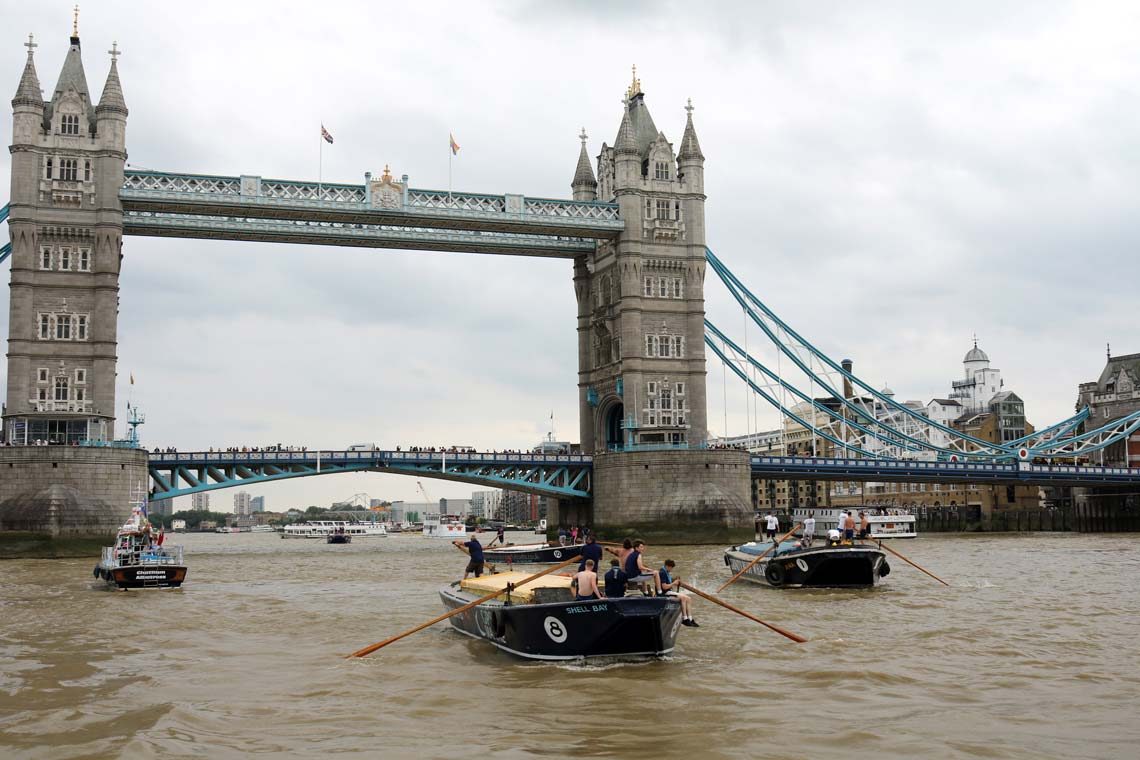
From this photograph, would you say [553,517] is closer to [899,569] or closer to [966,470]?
[966,470]

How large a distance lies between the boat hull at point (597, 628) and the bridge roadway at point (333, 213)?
49.7 meters

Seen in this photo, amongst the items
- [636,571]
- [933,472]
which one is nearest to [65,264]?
[636,571]

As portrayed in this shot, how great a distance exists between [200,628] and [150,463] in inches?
1689

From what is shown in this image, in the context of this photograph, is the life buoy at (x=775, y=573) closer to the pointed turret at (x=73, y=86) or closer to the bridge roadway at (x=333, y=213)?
the bridge roadway at (x=333, y=213)

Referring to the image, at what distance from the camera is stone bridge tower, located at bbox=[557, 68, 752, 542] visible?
6962cm

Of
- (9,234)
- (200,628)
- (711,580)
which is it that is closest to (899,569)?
(711,580)

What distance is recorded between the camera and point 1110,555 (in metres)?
53.4

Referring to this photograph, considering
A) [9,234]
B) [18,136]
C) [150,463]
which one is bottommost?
[150,463]

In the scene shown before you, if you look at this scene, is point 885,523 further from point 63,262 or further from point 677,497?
point 63,262

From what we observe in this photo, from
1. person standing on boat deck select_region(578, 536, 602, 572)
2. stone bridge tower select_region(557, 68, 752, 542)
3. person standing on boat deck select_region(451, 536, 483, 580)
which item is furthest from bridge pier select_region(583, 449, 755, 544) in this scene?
person standing on boat deck select_region(578, 536, 602, 572)

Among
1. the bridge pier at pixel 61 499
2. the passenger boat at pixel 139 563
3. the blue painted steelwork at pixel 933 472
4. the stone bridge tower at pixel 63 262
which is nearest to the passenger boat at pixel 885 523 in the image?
the blue painted steelwork at pixel 933 472

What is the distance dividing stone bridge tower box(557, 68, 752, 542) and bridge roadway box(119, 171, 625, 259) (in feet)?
14.7

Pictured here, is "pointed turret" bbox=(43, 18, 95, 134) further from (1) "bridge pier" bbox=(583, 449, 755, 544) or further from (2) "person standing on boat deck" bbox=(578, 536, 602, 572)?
(2) "person standing on boat deck" bbox=(578, 536, 602, 572)

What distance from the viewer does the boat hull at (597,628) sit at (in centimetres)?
1958
